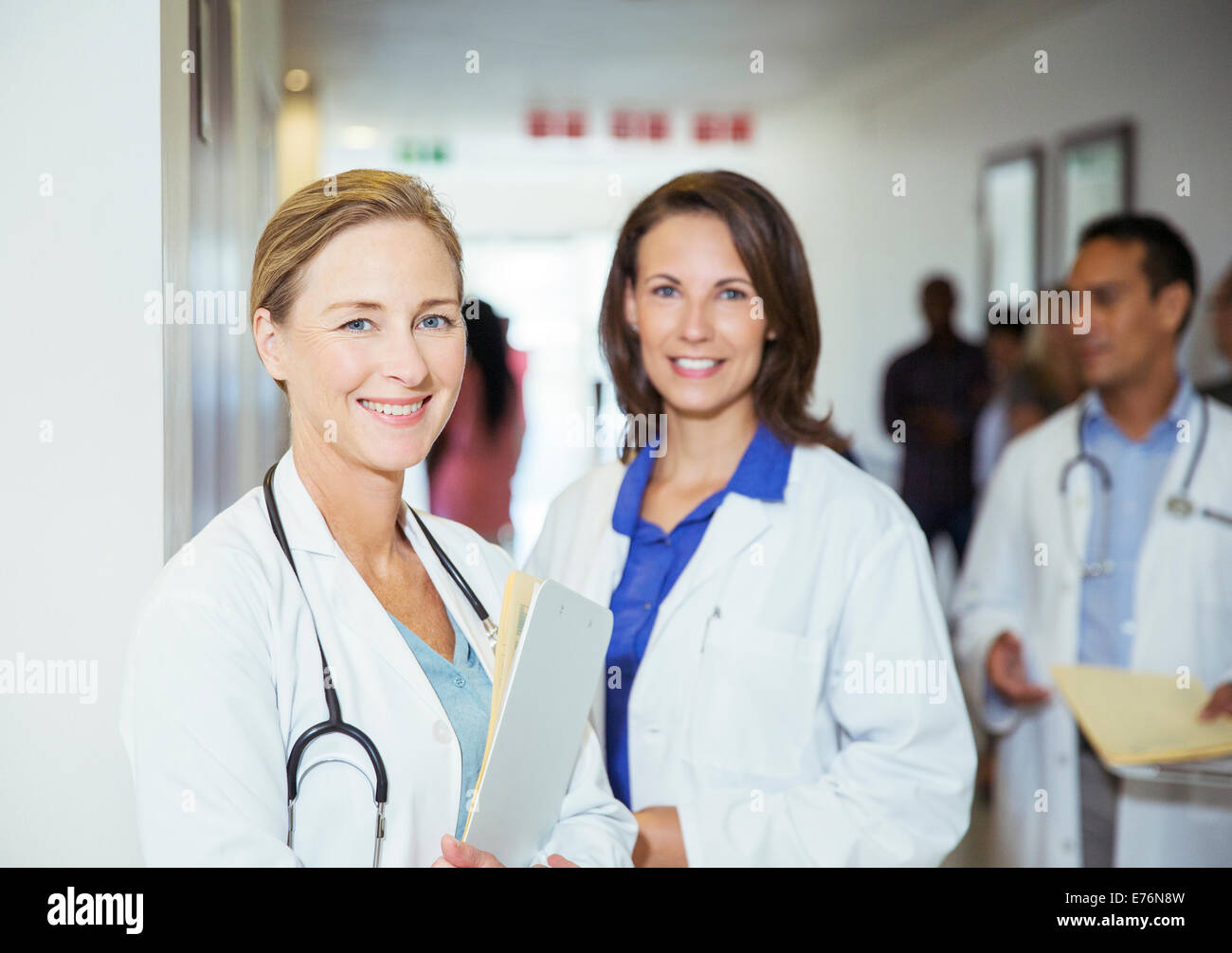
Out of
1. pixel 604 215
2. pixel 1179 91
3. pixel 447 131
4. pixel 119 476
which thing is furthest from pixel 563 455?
pixel 1179 91

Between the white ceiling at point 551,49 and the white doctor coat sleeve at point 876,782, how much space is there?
1.11 metres

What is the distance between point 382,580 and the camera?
1.20 m

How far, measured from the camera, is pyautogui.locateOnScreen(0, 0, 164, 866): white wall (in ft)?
4.33

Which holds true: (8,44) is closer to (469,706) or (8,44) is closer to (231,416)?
(231,416)

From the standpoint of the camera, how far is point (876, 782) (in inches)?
54.6

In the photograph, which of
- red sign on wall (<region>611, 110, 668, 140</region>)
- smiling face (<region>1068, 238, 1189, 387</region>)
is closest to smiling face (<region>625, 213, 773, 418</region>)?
red sign on wall (<region>611, 110, 668, 140</region>)

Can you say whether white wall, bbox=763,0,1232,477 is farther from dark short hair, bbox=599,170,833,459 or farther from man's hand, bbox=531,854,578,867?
man's hand, bbox=531,854,578,867

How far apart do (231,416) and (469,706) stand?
1.96 ft

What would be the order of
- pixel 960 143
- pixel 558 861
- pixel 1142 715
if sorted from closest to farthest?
pixel 558 861 < pixel 1142 715 < pixel 960 143

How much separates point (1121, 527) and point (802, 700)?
45.0 inches

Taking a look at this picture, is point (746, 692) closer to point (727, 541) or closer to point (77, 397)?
point (727, 541)

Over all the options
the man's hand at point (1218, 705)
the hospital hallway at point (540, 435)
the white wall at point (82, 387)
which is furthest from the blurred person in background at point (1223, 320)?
the white wall at point (82, 387)

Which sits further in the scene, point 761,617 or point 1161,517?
point 1161,517

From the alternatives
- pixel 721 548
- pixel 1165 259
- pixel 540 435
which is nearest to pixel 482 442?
pixel 540 435
